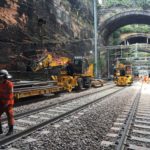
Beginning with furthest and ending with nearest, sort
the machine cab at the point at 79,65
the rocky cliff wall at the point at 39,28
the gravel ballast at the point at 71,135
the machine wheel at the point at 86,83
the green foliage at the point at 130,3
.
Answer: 1. the green foliage at the point at 130,3
2. the machine wheel at the point at 86,83
3. the machine cab at the point at 79,65
4. the rocky cliff wall at the point at 39,28
5. the gravel ballast at the point at 71,135

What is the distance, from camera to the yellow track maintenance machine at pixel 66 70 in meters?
19.1

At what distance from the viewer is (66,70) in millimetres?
21641

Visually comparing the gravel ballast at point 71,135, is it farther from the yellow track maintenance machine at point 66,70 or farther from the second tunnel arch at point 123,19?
the second tunnel arch at point 123,19

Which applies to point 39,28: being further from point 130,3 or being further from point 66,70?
point 130,3

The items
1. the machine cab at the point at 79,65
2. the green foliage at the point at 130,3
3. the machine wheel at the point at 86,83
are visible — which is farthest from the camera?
the green foliage at the point at 130,3

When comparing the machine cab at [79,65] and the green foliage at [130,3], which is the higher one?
the green foliage at [130,3]

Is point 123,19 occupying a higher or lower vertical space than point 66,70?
higher

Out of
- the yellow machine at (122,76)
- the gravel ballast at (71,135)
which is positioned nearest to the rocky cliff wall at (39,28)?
the yellow machine at (122,76)

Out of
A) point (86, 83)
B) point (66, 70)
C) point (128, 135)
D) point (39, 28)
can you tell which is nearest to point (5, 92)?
point (128, 135)

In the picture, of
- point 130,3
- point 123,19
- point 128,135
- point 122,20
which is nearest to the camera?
point 128,135

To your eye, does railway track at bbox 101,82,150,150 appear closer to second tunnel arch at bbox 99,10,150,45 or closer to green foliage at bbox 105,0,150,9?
second tunnel arch at bbox 99,10,150,45

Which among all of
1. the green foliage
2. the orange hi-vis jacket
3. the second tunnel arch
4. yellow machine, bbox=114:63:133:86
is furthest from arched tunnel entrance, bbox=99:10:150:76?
the orange hi-vis jacket

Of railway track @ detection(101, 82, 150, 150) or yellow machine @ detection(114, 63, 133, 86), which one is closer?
railway track @ detection(101, 82, 150, 150)

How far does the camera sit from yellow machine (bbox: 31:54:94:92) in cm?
1911
